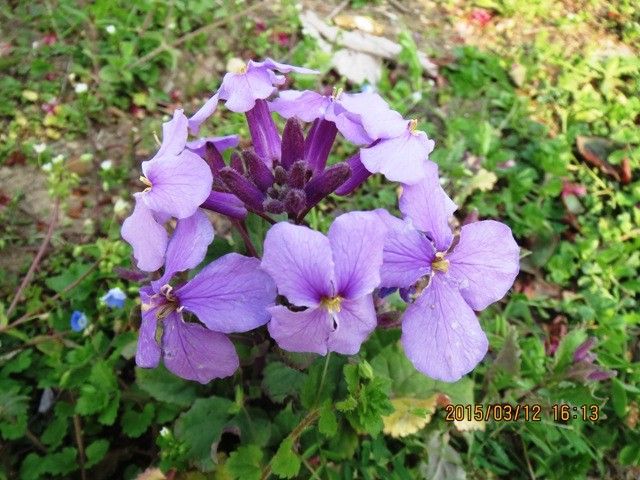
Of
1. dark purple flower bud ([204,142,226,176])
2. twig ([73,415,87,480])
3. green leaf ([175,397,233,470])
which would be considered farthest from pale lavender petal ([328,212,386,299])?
twig ([73,415,87,480])

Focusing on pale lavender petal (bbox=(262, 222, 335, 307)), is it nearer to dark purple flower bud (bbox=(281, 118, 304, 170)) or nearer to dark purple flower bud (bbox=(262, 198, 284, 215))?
dark purple flower bud (bbox=(262, 198, 284, 215))

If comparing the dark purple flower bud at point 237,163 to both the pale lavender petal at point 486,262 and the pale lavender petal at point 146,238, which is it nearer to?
the pale lavender petal at point 146,238

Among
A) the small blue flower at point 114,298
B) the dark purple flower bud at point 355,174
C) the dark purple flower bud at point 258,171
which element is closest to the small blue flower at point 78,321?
the small blue flower at point 114,298

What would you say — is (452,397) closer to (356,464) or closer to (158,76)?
(356,464)

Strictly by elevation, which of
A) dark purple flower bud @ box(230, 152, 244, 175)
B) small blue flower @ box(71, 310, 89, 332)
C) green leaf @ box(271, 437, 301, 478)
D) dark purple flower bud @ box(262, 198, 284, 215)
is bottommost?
small blue flower @ box(71, 310, 89, 332)

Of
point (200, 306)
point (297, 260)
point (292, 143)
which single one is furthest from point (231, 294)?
point (292, 143)

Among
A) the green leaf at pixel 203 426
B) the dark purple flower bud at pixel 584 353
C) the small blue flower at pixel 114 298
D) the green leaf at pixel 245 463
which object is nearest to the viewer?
the green leaf at pixel 245 463

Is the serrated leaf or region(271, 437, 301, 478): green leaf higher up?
region(271, 437, 301, 478): green leaf
